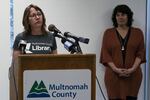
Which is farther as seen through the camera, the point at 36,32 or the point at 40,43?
the point at 36,32

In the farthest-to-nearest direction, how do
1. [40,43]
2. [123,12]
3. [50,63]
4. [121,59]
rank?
[123,12] < [121,59] < [40,43] < [50,63]

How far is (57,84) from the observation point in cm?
197

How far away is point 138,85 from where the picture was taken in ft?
13.8

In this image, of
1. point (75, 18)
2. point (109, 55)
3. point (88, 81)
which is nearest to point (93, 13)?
point (75, 18)

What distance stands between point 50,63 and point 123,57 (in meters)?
2.32

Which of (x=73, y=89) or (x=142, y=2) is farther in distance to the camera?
(x=142, y=2)

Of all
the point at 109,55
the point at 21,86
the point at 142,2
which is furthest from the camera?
the point at 142,2

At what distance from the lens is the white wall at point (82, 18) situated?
14.1 feet

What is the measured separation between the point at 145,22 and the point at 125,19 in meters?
0.42

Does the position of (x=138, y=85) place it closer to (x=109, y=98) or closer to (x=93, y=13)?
(x=109, y=98)

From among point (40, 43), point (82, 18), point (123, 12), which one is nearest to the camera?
point (40, 43)

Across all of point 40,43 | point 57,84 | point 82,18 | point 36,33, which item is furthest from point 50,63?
point 82,18

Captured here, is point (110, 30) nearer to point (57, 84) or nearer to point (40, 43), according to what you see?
point (40, 43)

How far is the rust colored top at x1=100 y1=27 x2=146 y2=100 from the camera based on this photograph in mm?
4125
